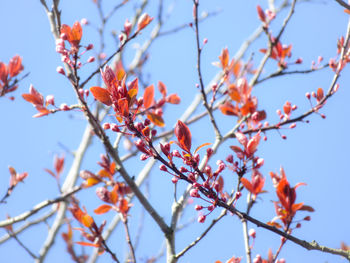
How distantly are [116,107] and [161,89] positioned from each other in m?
1.11

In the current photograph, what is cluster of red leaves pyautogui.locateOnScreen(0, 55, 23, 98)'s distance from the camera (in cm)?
242

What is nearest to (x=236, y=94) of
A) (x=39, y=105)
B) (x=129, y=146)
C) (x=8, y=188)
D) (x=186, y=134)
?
(x=186, y=134)

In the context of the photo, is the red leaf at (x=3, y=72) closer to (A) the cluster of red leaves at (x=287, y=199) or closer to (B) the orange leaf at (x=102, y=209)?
(B) the orange leaf at (x=102, y=209)

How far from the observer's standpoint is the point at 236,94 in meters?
1.89

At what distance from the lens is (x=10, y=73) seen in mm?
2467

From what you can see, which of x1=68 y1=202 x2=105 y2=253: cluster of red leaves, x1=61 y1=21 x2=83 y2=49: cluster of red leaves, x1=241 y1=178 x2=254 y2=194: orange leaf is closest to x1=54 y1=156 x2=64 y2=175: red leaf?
x1=68 y1=202 x2=105 y2=253: cluster of red leaves

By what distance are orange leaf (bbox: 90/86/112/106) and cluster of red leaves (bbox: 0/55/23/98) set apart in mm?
1452

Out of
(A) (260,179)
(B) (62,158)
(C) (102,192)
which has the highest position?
(B) (62,158)

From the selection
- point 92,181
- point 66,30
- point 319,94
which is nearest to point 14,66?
point 66,30

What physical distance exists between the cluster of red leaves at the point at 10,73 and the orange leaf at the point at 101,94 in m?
1.45

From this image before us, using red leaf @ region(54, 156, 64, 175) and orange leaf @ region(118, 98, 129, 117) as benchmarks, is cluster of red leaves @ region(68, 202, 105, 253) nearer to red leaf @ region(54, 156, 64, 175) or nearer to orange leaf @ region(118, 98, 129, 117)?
orange leaf @ region(118, 98, 129, 117)

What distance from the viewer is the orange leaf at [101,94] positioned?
1211mm

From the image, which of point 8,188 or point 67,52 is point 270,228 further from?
point 8,188

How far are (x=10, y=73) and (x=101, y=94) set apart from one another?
153 cm
